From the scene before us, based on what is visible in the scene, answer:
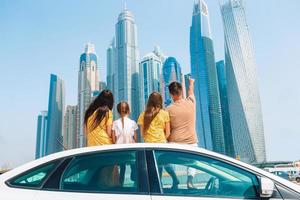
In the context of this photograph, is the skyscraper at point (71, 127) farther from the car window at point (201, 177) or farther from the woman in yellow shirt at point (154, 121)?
the car window at point (201, 177)

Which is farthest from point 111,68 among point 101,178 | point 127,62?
point 101,178

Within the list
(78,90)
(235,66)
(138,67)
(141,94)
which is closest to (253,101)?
(235,66)

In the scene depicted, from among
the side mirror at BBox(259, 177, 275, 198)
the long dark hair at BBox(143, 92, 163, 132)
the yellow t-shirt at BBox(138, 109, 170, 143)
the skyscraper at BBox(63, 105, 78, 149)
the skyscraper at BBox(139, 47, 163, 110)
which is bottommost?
the side mirror at BBox(259, 177, 275, 198)

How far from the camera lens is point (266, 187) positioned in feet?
7.39

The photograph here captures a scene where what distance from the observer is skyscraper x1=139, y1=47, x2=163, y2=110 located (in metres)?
149

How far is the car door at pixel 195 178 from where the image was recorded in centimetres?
239

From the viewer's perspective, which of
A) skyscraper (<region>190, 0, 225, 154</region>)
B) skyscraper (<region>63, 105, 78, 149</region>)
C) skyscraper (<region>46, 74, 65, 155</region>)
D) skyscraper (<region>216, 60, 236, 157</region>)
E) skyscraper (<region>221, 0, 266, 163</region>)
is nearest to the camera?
skyscraper (<region>221, 0, 266, 163</region>)

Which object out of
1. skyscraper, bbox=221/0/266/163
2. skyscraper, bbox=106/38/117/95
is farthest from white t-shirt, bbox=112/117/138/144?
skyscraper, bbox=106/38/117/95

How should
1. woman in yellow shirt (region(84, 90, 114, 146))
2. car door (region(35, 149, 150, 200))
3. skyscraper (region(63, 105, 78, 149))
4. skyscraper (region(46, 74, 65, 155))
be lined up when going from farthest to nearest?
1. skyscraper (region(46, 74, 65, 155))
2. skyscraper (region(63, 105, 78, 149))
3. woman in yellow shirt (region(84, 90, 114, 146))
4. car door (region(35, 149, 150, 200))

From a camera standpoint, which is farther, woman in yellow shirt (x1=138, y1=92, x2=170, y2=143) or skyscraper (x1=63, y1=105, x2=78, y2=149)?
skyscraper (x1=63, y1=105, x2=78, y2=149)

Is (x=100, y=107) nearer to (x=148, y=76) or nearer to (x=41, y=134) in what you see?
(x=148, y=76)

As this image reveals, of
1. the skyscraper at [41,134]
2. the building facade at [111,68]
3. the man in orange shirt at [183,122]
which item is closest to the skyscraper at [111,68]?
the building facade at [111,68]

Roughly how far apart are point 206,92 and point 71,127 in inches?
2723

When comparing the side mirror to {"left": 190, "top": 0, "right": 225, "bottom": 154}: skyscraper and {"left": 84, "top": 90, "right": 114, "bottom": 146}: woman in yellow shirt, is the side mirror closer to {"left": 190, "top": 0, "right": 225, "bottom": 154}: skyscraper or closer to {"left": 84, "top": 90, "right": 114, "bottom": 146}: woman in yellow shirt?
{"left": 84, "top": 90, "right": 114, "bottom": 146}: woman in yellow shirt
